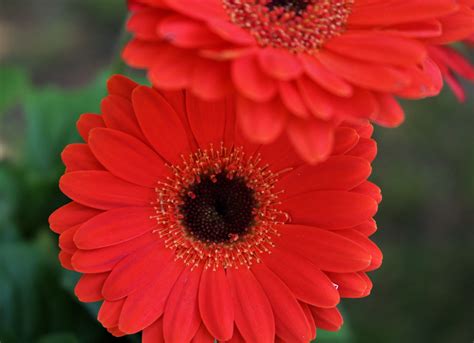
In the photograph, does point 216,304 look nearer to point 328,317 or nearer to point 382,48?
point 328,317

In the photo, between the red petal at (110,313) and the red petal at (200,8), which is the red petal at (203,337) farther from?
the red petal at (200,8)

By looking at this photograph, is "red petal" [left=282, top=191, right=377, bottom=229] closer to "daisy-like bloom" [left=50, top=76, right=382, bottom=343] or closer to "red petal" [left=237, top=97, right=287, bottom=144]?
"daisy-like bloom" [left=50, top=76, right=382, bottom=343]

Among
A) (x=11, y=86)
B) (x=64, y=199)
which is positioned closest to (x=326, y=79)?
(x=64, y=199)

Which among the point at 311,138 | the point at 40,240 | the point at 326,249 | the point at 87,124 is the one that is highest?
the point at 311,138

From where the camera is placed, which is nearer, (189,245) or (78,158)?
(78,158)

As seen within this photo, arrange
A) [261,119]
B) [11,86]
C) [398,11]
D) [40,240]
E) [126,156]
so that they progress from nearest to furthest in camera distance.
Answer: [261,119], [398,11], [126,156], [40,240], [11,86]

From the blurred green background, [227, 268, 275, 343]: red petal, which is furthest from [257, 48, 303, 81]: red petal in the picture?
the blurred green background

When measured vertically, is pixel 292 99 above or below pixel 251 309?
above
